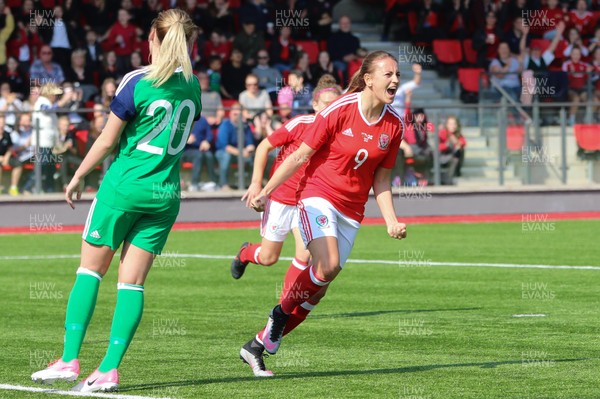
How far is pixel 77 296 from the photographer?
7.39m

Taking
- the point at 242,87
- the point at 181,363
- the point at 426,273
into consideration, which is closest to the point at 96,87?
the point at 242,87

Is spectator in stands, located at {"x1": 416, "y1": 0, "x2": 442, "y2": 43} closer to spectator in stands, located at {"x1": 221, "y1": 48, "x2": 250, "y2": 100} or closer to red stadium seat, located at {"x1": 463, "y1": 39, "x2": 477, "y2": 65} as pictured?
red stadium seat, located at {"x1": 463, "y1": 39, "x2": 477, "y2": 65}

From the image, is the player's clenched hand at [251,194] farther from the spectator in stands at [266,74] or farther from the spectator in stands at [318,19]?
the spectator in stands at [318,19]

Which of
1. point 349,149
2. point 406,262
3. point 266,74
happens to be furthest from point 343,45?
point 349,149

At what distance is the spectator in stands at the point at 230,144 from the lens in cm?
2214

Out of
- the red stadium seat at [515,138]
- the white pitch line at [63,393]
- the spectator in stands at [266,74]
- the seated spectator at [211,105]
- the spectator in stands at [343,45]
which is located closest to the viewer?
the white pitch line at [63,393]

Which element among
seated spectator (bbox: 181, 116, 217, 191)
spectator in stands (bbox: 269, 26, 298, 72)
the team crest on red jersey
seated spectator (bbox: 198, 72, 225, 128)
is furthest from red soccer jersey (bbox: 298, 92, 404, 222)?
spectator in stands (bbox: 269, 26, 298, 72)

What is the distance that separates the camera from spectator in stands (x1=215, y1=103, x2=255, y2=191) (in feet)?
72.6

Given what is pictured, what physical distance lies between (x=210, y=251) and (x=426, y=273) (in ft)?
13.5

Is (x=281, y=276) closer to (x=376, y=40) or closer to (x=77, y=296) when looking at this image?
(x=77, y=296)

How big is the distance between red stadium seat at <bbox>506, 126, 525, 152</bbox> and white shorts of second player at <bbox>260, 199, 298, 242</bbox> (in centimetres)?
1225

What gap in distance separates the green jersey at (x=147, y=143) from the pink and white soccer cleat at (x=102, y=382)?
0.90 m

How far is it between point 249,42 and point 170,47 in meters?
18.4

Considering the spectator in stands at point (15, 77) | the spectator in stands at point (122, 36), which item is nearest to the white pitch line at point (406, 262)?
the spectator in stands at point (15, 77)
